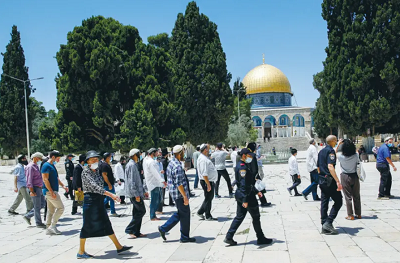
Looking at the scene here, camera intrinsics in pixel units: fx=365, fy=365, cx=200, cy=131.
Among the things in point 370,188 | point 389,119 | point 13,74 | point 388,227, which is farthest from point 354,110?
point 13,74

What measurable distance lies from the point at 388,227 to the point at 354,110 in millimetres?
21993

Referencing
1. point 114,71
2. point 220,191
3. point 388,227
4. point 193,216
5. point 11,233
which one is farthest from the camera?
point 114,71

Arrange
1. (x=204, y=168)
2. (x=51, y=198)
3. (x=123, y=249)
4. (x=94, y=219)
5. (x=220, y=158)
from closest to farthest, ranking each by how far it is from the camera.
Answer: (x=94, y=219) → (x=123, y=249) → (x=51, y=198) → (x=204, y=168) → (x=220, y=158)

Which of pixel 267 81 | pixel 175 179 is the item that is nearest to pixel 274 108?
pixel 267 81

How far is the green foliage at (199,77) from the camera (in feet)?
91.1

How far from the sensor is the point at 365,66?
26.8 meters

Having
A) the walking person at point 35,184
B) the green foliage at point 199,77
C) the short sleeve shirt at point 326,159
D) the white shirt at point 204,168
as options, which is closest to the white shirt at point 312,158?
the white shirt at point 204,168

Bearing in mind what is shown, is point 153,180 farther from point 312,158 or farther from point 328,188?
point 312,158

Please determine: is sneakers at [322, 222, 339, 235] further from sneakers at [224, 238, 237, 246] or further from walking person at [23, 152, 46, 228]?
walking person at [23, 152, 46, 228]

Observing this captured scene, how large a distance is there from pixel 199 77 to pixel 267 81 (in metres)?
52.9

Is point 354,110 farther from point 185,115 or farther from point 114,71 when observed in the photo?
point 114,71

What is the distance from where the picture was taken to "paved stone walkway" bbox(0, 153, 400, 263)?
5.41 meters

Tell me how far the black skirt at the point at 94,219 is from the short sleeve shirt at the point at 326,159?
3.83 meters

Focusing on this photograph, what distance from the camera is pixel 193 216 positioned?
8.74m
